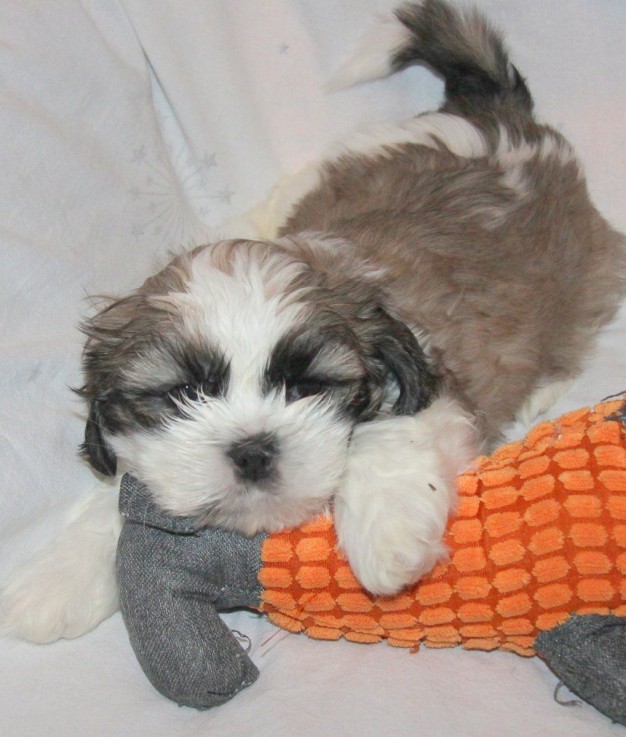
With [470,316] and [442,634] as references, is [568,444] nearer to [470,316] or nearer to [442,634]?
[442,634]

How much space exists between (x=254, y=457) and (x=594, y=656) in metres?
0.70

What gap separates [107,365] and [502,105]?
65.7 inches

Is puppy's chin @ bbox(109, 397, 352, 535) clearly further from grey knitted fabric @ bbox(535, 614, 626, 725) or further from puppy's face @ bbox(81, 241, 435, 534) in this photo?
grey knitted fabric @ bbox(535, 614, 626, 725)

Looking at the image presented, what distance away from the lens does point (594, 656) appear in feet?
5.20

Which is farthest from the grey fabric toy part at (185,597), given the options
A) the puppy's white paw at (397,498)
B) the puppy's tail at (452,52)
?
the puppy's tail at (452,52)

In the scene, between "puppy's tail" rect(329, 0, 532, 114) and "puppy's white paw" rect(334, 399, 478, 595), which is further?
"puppy's tail" rect(329, 0, 532, 114)

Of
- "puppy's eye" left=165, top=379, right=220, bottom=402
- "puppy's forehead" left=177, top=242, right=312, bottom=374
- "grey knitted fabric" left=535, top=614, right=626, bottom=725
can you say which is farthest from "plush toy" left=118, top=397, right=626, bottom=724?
"puppy's forehead" left=177, top=242, right=312, bottom=374

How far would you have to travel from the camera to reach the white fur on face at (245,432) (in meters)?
1.64

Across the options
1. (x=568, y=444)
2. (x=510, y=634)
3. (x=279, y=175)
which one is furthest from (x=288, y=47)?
(x=510, y=634)

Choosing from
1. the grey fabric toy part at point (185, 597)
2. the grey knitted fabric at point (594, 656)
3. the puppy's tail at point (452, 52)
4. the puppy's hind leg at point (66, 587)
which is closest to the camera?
the grey knitted fabric at point (594, 656)

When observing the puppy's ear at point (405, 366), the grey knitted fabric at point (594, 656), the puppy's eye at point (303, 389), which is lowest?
the grey knitted fabric at point (594, 656)

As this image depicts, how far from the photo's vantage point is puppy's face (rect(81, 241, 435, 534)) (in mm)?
1650

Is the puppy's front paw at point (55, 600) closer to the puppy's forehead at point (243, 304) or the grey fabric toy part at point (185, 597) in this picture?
the grey fabric toy part at point (185, 597)

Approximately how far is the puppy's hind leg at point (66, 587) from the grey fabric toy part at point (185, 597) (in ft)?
0.77
